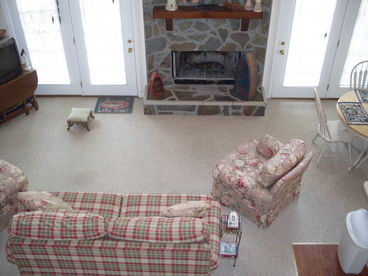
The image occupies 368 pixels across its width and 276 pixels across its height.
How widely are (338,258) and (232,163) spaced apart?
134cm

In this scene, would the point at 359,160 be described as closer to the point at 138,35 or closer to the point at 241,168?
the point at 241,168

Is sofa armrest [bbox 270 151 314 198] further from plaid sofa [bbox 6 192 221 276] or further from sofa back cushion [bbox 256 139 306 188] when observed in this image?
plaid sofa [bbox 6 192 221 276]

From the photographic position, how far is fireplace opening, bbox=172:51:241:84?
18.9 feet

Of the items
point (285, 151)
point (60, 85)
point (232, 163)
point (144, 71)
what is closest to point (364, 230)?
point (285, 151)

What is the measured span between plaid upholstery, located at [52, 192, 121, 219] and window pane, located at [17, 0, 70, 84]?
281 cm

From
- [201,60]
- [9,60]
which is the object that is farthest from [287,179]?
[9,60]

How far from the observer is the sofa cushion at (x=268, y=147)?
12.9 feet

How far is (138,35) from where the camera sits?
5.46m

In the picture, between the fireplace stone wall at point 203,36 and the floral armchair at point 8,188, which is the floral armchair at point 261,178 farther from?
the floral armchair at point 8,188

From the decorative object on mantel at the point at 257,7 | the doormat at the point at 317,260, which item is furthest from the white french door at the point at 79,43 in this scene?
the doormat at the point at 317,260

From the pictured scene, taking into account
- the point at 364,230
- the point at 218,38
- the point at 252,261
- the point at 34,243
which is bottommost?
the point at 252,261

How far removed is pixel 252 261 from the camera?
11.3 ft

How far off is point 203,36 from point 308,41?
1511 millimetres

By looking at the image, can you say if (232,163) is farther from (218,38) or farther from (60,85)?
(60,85)
